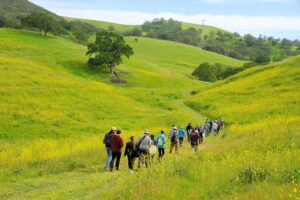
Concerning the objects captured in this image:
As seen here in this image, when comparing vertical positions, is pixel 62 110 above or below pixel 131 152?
below

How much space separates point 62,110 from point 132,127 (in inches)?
336

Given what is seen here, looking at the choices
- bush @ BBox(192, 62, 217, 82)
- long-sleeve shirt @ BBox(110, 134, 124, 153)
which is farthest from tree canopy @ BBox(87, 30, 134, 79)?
long-sleeve shirt @ BBox(110, 134, 124, 153)

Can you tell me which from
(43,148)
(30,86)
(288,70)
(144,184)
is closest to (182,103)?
(288,70)

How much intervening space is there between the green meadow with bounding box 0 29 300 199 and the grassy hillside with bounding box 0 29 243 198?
0.12 meters

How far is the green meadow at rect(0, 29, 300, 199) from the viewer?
1162 centimetres

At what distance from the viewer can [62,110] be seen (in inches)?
1873

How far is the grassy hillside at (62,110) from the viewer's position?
69.3ft

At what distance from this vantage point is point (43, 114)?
1742 inches

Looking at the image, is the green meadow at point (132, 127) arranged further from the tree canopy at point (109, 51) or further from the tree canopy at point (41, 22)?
the tree canopy at point (41, 22)

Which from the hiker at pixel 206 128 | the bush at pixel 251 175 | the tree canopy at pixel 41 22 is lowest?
the hiker at pixel 206 128

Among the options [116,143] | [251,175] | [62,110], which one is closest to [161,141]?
[116,143]

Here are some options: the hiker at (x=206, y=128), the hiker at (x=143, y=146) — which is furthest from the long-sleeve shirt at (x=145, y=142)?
the hiker at (x=206, y=128)

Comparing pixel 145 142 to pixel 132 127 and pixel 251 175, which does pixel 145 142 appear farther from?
pixel 132 127

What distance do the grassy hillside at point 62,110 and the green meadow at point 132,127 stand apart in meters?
0.12
